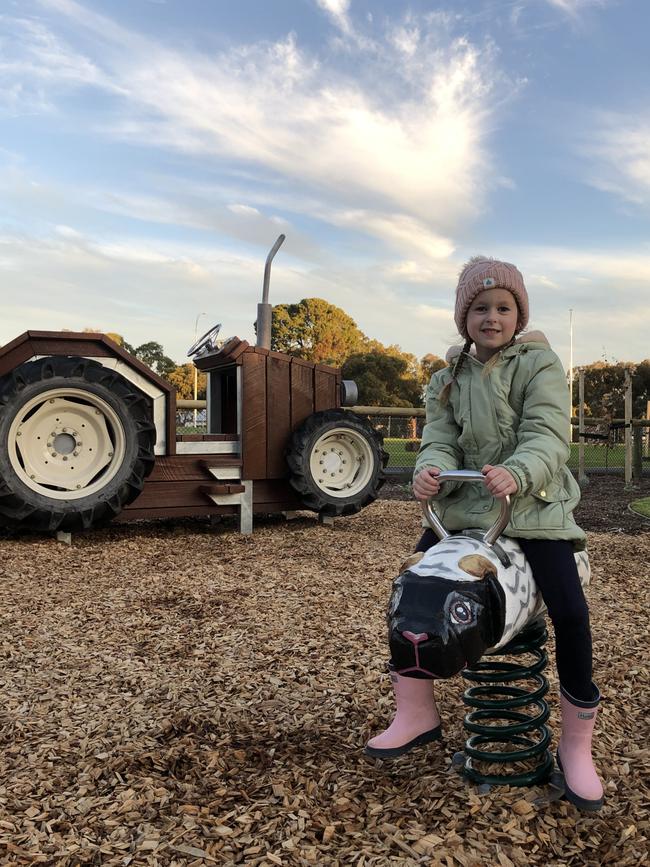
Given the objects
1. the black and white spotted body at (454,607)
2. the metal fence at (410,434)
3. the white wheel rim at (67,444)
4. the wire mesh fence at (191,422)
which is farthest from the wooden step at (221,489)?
the wire mesh fence at (191,422)

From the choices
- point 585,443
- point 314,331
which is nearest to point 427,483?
point 585,443

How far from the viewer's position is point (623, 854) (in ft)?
6.10

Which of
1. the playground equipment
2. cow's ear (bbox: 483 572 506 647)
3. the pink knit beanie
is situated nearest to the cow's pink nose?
Result: the playground equipment

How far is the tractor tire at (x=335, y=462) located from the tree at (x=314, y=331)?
122 ft

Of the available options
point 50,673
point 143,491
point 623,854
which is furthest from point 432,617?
point 143,491

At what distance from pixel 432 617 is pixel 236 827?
0.81 meters

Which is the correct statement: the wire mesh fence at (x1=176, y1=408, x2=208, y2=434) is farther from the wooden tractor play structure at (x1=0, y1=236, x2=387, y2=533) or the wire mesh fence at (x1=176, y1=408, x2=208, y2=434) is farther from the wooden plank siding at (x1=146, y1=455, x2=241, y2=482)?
the wooden plank siding at (x1=146, y1=455, x2=241, y2=482)

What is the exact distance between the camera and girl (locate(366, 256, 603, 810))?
1.98m

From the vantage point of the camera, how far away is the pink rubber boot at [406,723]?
216cm

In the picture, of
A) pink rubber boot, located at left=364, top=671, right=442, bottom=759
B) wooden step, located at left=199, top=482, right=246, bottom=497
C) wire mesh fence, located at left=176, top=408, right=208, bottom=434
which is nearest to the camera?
pink rubber boot, located at left=364, top=671, right=442, bottom=759

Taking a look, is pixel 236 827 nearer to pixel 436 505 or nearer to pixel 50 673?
pixel 436 505

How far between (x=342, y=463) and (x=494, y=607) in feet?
15.4

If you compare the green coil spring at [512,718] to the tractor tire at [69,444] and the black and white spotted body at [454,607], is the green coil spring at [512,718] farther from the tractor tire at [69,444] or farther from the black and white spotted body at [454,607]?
the tractor tire at [69,444]

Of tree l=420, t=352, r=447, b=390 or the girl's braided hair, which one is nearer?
the girl's braided hair
